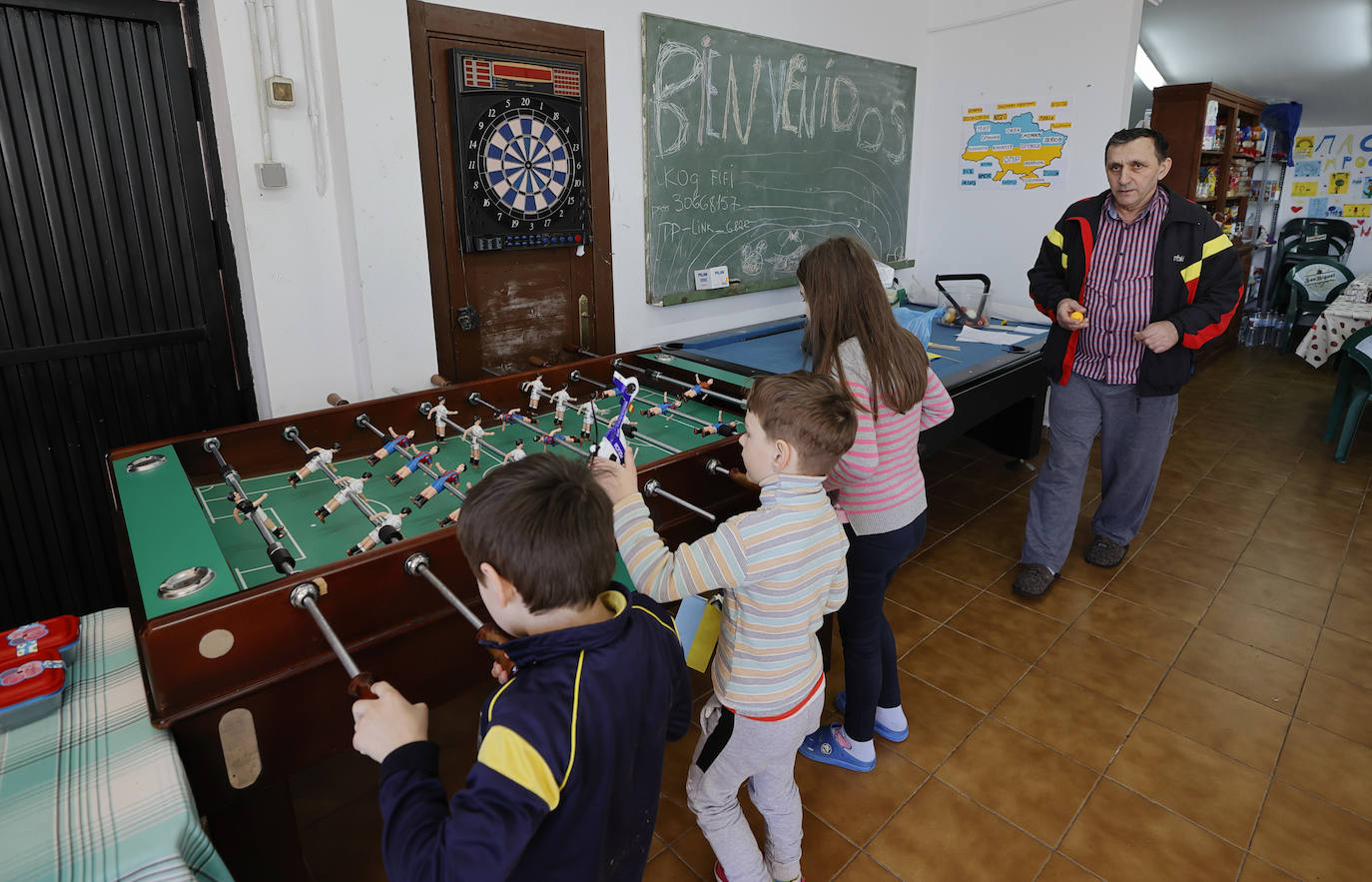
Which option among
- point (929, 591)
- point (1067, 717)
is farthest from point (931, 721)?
point (929, 591)

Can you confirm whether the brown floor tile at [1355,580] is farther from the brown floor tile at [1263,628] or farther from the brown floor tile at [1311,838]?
the brown floor tile at [1311,838]

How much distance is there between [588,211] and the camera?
3068 mm

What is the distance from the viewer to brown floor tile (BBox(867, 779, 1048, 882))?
1.71 metres

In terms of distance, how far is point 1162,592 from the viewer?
2859mm

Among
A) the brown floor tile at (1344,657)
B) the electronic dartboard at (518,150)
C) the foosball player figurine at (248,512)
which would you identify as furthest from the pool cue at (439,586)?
the brown floor tile at (1344,657)

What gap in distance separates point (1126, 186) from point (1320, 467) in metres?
2.61

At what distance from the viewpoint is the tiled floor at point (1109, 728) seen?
1.77 meters

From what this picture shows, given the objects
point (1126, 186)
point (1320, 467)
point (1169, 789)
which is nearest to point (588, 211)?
point (1126, 186)

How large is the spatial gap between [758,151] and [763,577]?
2.87 m

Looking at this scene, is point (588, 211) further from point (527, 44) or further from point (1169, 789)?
point (1169, 789)

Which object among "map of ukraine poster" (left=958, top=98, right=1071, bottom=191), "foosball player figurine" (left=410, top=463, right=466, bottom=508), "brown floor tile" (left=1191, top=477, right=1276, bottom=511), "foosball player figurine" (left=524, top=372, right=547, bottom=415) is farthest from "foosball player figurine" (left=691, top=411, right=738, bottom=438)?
"map of ukraine poster" (left=958, top=98, right=1071, bottom=191)

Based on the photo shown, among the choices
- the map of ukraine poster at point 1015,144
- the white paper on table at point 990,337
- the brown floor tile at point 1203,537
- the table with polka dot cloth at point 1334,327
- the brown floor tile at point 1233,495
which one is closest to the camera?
the brown floor tile at point 1203,537

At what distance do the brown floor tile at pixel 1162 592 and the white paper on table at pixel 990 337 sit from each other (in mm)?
1069

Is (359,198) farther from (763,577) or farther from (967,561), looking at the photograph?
(967,561)
